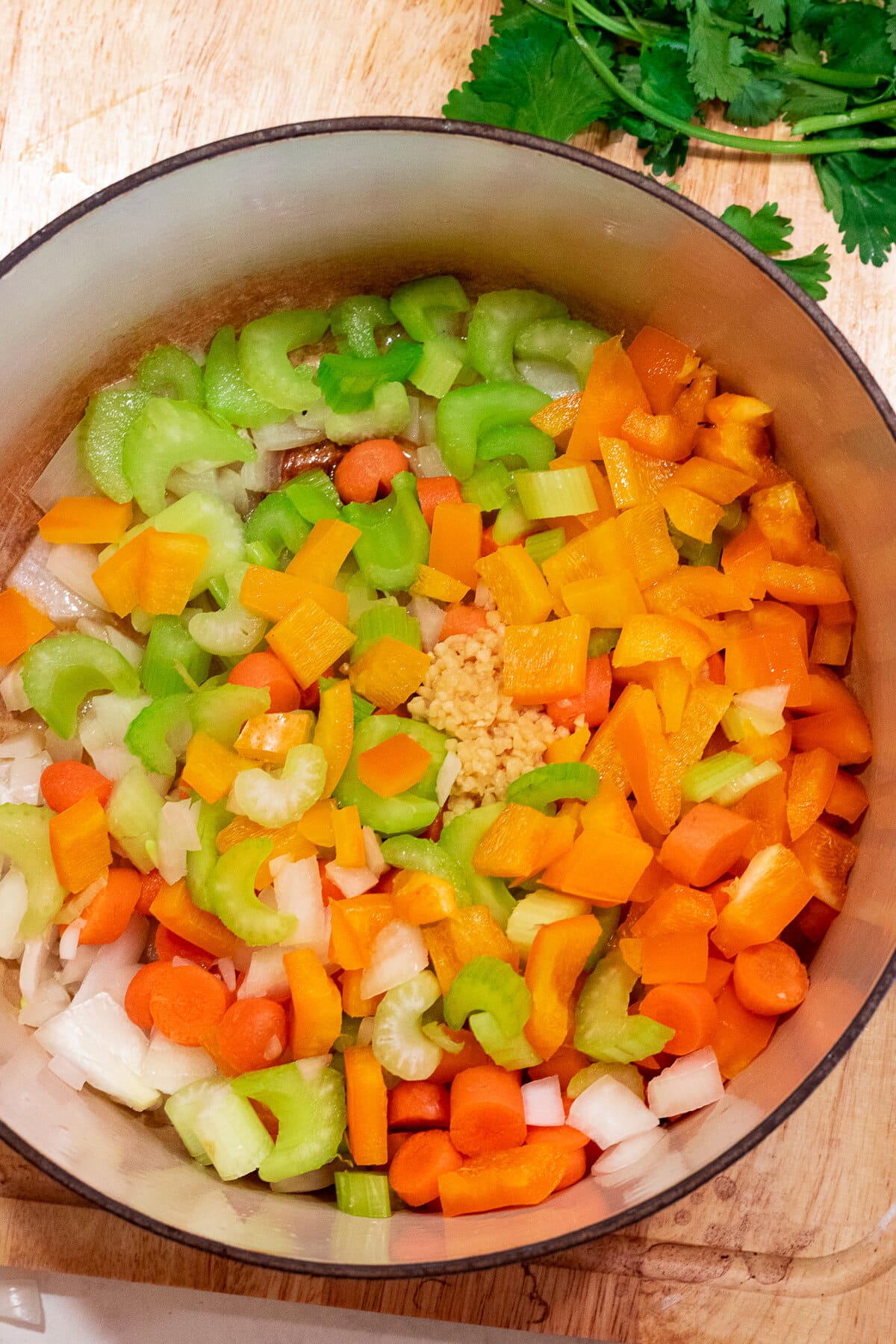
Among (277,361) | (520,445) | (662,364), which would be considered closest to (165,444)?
(277,361)

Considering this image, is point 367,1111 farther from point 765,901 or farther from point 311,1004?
point 765,901

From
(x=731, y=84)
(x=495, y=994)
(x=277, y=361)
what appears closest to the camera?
(x=495, y=994)

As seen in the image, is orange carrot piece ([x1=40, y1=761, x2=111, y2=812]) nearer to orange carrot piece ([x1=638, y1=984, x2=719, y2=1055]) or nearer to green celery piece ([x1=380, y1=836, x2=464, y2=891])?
green celery piece ([x1=380, y1=836, x2=464, y2=891])

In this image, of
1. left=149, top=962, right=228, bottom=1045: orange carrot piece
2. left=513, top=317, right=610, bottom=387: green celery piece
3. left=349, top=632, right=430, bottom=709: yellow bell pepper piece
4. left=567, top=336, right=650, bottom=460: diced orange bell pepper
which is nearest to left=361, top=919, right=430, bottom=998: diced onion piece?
left=149, top=962, right=228, bottom=1045: orange carrot piece

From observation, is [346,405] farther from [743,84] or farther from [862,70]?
[862,70]

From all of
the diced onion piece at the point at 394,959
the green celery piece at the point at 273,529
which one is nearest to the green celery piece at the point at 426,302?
the green celery piece at the point at 273,529

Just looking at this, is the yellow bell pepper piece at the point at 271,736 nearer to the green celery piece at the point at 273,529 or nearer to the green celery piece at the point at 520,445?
the green celery piece at the point at 273,529

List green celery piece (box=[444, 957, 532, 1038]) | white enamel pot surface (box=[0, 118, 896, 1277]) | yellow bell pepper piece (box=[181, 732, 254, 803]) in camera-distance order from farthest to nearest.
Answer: yellow bell pepper piece (box=[181, 732, 254, 803]) < green celery piece (box=[444, 957, 532, 1038]) < white enamel pot surface (box=[0, 118, 896, 1277])
